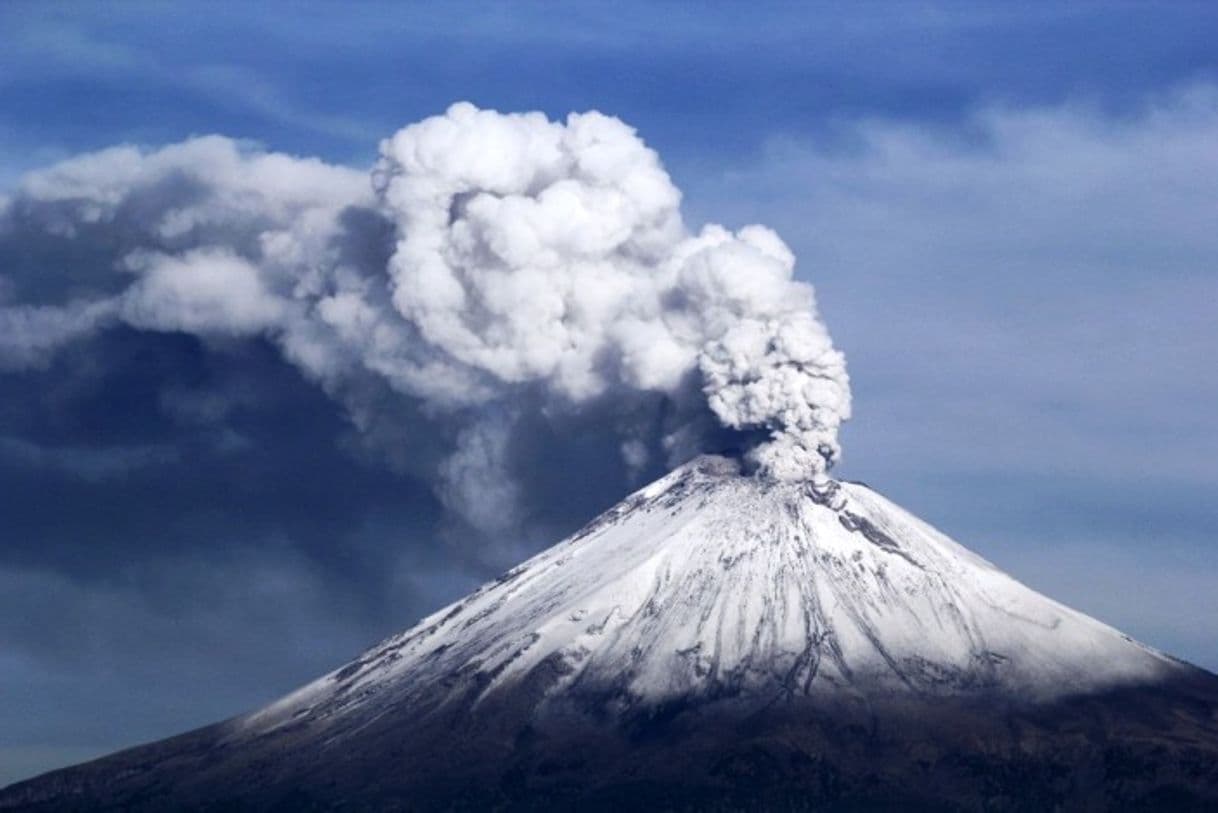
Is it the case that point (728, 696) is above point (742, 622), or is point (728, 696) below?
below

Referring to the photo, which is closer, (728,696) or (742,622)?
(728,696)

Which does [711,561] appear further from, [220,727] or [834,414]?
[220,727]

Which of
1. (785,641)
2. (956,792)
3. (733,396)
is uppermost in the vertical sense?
(733,396)

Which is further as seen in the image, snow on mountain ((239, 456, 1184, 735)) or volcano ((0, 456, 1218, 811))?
snow on mountain ((239, 456, 1184, 735))

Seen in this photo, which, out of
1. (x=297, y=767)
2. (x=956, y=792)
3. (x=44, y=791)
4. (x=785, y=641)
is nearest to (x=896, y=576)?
(x=785, y=641)

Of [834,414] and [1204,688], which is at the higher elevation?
[834,414]
